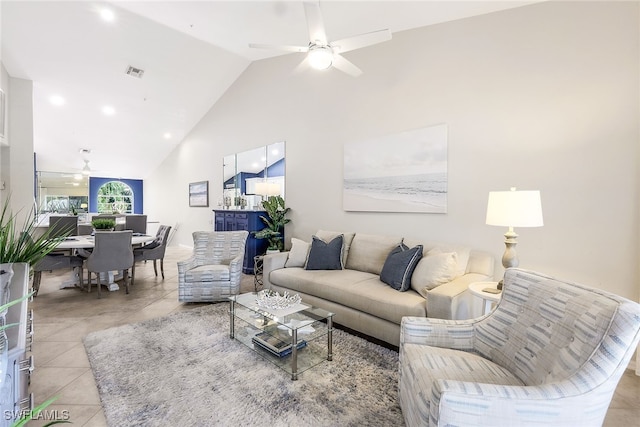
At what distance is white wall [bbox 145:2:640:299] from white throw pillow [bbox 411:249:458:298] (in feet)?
1.98

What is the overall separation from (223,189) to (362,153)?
3833 mm

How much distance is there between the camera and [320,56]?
2564 millimetres

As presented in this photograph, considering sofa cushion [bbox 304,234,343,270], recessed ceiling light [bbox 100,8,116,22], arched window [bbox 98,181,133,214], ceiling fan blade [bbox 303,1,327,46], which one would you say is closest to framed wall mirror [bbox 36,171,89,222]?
arched window [bbox 98,181,133,214]

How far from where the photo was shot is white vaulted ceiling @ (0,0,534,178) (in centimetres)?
342

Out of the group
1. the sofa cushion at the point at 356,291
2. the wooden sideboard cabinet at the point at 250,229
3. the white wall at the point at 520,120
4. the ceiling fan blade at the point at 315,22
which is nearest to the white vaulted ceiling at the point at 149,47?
the white wall at the point at 520,120

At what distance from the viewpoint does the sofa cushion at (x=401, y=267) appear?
2787 mm

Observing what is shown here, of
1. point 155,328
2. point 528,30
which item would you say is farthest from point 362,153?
point 155,328

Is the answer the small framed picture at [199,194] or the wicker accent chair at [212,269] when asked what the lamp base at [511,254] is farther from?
the small framed picture at [199,194]

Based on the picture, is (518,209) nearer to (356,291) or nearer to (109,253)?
(356,291)

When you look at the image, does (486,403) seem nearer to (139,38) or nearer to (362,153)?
(362,153)

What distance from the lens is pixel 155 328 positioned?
3.00 metres

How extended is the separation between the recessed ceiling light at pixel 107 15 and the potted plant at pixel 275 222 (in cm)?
326

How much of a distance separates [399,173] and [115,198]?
1104 centimetres

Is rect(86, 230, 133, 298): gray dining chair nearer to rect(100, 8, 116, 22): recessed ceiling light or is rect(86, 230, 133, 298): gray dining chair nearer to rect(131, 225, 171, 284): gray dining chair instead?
rect(131, 225, 171, 284): gray dining chair
